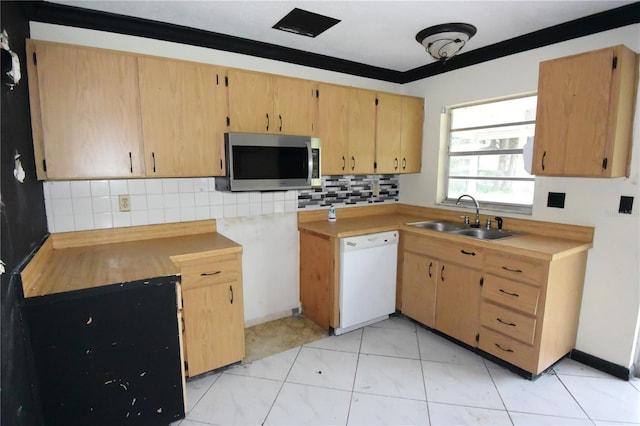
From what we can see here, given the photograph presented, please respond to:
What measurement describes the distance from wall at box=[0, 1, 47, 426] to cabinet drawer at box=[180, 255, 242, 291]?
2.49 feet

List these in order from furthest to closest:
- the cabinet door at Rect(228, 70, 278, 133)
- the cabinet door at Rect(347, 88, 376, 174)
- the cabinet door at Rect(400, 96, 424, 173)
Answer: the cabinet door at Rect(400, 96, 424, 173)
the cabinet door at Rect(347, 88, 376, 174)
the cabinet door at Rect(228, 70, 278, 133)

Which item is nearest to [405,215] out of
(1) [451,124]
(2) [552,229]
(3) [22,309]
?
(1) [451,124]

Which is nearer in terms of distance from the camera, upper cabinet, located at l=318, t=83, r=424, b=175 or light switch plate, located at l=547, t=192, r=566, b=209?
light switch plate, located at l=547, t=192, r=566, b=209

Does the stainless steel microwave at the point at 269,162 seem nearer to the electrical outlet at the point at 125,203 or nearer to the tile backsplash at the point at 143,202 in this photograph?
the tile backsplash at the point at 143,202

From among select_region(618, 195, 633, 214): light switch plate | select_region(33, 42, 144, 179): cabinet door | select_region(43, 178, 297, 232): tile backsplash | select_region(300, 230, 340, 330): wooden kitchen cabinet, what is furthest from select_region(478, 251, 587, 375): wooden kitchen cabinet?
select_region(33, 42, 144, 179): cabinet door

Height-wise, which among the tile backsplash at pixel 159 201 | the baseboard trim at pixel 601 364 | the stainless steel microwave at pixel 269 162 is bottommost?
the baseboard trim at pixel 601 364

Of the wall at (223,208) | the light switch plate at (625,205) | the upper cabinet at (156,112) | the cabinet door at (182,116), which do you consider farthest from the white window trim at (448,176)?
the cabinet door at (182,116)

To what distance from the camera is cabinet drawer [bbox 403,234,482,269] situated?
7.87 feet

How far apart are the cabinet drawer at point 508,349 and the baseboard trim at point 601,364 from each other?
1.84 ft

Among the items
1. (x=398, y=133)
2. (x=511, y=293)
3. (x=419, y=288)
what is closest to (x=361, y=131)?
(x=398, y=133)

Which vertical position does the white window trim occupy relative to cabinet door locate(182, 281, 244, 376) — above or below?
above

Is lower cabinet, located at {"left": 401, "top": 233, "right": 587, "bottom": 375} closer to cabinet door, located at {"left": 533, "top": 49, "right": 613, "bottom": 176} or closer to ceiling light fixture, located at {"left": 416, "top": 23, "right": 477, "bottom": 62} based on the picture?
cabinet door, located at {"left": 533, "top": 49, "right": 613, "bottom": 176}

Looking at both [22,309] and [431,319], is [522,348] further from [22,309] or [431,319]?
[22,309]

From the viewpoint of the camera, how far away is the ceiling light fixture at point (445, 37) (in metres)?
2.24
